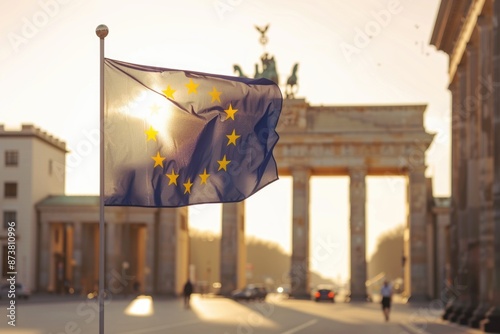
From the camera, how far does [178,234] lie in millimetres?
98875

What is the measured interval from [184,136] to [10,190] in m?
87.9

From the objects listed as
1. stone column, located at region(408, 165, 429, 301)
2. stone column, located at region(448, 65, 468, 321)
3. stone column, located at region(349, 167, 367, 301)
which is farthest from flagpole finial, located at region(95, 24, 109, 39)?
stone column, located at region(349, 167, 367, 301)

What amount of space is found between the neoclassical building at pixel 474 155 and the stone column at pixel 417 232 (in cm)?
3870

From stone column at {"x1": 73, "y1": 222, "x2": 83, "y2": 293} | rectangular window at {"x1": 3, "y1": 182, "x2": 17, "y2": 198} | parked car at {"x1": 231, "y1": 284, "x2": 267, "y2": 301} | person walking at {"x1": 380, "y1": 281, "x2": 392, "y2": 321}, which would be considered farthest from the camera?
rectangular window at {"x1": 3, "y1": 182, "x2": 17, "y2": 198}

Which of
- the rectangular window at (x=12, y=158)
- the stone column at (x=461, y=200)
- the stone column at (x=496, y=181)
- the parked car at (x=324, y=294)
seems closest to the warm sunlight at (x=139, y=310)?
the stone column at (x=461, y=200)

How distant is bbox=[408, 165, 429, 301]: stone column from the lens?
290 feet

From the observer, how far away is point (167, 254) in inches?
3777

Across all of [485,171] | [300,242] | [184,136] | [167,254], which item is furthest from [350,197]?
[184,136]

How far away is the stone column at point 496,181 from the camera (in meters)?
31.5

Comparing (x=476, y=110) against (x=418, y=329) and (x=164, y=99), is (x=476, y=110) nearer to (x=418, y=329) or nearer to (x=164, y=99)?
(x=418, y=329)

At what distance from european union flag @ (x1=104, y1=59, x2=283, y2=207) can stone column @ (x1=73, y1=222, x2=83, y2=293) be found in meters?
85.1

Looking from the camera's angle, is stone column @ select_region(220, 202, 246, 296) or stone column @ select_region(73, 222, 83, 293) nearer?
stone column @ select_region(220, 202, 246, 296)

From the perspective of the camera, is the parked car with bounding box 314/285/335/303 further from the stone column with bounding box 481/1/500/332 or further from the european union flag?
the european union flag

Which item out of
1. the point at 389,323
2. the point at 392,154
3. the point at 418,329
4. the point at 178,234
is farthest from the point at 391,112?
the point at 418,329
